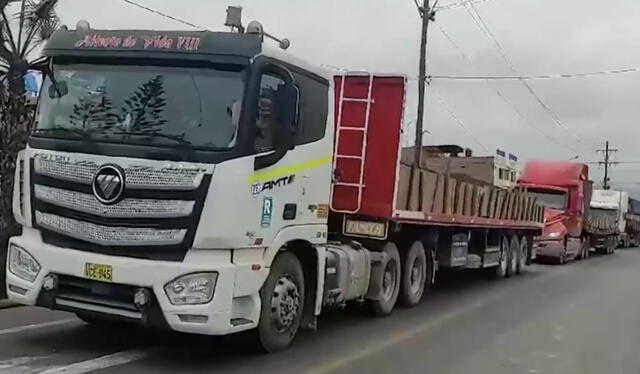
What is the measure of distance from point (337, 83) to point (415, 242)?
2836mm

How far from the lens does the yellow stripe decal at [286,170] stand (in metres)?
7.05

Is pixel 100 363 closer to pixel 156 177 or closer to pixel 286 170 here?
pixel 156 177

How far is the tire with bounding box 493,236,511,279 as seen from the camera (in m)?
18.6

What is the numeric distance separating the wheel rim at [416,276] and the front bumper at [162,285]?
5.51m

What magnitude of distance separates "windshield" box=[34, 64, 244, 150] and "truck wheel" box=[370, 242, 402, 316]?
14.8ft

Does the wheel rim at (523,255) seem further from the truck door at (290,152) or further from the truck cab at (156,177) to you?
the truck cab at (156,177)

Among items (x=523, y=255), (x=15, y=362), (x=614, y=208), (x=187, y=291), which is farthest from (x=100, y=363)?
(x=614, y=208)

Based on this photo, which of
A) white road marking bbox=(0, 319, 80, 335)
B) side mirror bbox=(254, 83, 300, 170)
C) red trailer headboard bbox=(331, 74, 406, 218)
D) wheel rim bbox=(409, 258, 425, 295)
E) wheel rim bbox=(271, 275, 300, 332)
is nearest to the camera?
side mirror bbox=(254, 83, 300, 170)

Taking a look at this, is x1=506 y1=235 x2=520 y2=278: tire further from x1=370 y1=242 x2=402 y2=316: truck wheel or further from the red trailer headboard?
the red trailer headboard

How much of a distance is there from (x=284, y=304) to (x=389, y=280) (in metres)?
3.83

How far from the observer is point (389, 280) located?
11.3 meters

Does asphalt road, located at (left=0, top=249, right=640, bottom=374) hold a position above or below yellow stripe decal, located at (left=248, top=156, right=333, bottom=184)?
below

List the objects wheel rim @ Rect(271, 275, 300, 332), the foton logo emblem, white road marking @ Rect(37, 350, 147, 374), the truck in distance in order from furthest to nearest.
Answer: the truck in distance
wheel rim @ Rect(271, 275, 300, 332)
the foton logo emblem
white road marking @ Rect(37, 350, 147, 374)

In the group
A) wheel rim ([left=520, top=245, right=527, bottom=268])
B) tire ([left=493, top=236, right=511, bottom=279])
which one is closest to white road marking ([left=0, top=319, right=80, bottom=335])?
tire ([left=493, top=236, right=511, bottom=279])
